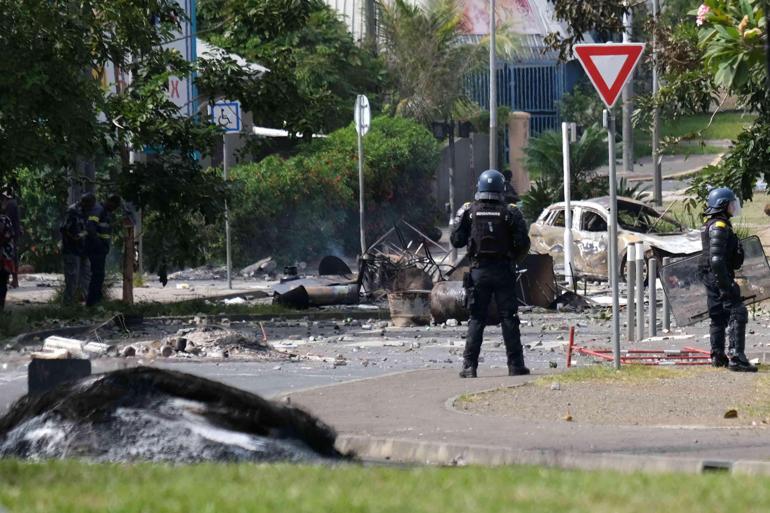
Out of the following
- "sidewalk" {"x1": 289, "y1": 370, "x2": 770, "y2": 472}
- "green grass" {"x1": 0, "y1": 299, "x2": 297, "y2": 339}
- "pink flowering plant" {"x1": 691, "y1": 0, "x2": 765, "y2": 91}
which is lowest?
"sidewalk" {"x1": 289, "y1": 370, "x2": 770, "y2": 472}

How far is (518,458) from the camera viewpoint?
8578 mm

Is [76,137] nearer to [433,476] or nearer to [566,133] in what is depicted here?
[566,133]

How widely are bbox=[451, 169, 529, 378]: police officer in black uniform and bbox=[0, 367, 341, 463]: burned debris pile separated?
4010 mm

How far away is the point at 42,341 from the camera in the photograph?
16.3 m

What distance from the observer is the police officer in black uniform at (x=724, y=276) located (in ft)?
42.6

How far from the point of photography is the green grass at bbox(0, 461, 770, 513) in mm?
5953

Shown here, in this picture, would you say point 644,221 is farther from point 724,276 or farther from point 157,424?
point 157,424

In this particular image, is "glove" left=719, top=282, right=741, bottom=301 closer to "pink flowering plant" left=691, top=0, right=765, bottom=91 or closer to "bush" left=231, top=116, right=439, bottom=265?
"pink flowering plant" left=691, top=0, right=765, bottom=91

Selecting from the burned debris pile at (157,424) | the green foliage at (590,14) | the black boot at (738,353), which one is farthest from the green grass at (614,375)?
the green foliage at (590,14)

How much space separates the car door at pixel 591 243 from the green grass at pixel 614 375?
13980 millimetres

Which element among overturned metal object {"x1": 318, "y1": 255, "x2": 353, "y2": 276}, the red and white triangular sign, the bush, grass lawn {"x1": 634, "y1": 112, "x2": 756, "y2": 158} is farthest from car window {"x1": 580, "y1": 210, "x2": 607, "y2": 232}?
grass lawn {"x1": 634, "y1": 112, "x2": 756, "y2": 158}

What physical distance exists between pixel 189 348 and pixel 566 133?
11.8 metres

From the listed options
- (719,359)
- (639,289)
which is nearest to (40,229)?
(639,289)

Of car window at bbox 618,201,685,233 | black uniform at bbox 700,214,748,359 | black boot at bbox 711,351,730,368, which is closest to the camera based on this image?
black uniform at bbox 700,214,748,359
